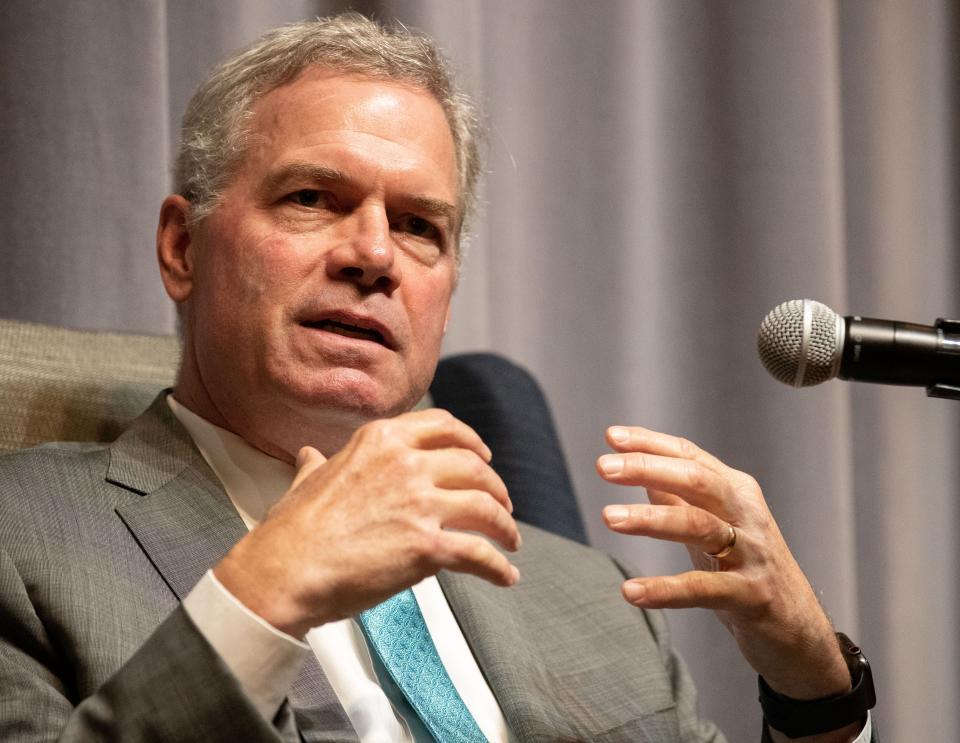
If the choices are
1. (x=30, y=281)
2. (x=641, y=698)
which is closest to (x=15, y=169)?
(x=30, y=281)

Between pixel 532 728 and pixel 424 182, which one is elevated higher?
pixel 424 182

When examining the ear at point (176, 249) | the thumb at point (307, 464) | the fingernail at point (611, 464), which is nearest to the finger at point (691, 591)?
the fingernail at point (611, 464)

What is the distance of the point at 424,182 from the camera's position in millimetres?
1558

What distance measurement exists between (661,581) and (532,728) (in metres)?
0.30

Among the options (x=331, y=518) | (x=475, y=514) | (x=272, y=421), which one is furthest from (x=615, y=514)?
(x=272, y=421)

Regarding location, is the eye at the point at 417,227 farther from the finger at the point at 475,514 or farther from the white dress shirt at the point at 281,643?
the finger at the point at 475,514

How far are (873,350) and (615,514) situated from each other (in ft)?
1.01

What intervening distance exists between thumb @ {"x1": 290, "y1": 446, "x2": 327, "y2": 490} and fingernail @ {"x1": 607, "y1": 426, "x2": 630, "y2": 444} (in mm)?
319

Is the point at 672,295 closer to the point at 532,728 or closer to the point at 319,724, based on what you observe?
the point at 532,728

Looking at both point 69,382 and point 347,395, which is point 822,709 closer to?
point 347,395

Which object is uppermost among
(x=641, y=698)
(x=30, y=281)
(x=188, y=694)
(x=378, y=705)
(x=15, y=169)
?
(x=15, y=169)

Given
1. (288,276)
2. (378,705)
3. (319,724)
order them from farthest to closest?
(288,276), (378,705), (319,724)

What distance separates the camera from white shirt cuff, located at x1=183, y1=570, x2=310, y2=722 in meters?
0.97

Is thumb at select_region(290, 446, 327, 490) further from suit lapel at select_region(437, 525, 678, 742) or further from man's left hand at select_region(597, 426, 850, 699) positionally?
suit lapel at select_region(437, 525, 678, 742)
